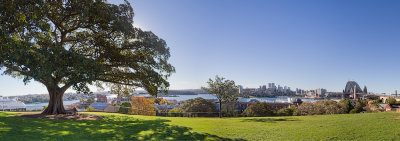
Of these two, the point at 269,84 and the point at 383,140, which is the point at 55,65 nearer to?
the point at 383,140

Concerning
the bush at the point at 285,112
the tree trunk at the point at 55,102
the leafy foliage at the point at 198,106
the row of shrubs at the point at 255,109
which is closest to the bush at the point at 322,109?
the row of shrubs at the point at 255,109

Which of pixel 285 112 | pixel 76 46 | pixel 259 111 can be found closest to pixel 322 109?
pixel 285 112

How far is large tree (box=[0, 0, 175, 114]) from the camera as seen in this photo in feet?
26.5

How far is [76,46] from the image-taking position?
13.6 metres

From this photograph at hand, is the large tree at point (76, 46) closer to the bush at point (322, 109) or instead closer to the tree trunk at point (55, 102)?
→ the tree trunk at point (55, 102)

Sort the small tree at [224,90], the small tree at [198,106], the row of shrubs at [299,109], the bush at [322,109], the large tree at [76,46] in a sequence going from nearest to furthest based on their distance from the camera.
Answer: the large tree at [76,46] → the small tree at [224,90] → the bush at [322,109] → the row of shrubs at [299,109] → the small tree at [198,106]

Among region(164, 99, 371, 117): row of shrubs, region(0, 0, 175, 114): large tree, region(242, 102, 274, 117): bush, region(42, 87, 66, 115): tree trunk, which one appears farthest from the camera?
region(242, 102, 274, 117): bush

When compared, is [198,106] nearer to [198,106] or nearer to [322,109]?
[198,106]

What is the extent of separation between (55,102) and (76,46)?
4.03 m

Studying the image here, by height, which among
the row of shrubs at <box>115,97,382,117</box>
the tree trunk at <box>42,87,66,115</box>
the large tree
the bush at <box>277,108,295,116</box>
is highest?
the large tree

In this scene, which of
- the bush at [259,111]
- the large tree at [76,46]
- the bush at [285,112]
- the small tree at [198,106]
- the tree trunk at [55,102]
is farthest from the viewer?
the bush at [285,112]

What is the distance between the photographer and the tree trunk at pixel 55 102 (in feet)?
42.0

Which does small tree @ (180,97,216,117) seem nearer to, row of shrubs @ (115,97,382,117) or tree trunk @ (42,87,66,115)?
row of shrubs @ (115,97,382,117)

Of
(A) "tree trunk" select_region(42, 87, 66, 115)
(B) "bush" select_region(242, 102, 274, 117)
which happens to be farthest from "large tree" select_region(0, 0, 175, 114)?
(B) "bush" select_region(242, 102, 274, 117)
